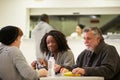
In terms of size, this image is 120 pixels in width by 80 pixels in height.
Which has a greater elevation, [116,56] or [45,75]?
[116,56]

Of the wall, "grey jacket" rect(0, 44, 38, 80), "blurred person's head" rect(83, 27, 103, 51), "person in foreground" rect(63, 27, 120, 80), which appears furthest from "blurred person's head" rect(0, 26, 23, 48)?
the wall

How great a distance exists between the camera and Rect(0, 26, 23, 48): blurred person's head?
242cm

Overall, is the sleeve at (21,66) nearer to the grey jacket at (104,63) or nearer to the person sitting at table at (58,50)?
the grey jacket at (104,63)

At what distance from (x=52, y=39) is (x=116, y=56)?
879mm

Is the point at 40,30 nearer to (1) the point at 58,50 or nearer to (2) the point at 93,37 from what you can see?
(1) the point at 58,50

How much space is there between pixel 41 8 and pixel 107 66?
14.6 ft

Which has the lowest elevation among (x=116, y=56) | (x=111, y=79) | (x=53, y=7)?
(x=111, y=79)

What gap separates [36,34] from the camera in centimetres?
508

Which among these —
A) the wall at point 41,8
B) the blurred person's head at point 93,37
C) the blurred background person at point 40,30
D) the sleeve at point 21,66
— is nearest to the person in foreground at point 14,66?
the sleeve at point 21,66

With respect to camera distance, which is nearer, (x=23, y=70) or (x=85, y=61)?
(x=23, y=70)

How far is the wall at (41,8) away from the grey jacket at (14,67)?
4265 mm

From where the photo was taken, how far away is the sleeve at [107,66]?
Answer: 97.7 inches

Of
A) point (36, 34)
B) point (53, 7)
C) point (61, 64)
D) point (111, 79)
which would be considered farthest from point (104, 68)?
point (53, 7)

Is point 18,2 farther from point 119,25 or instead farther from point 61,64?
point 61,64
